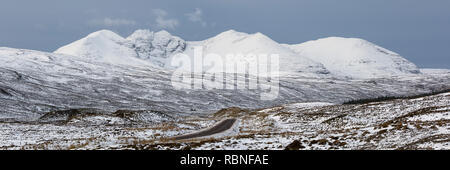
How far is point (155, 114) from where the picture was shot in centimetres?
8438
